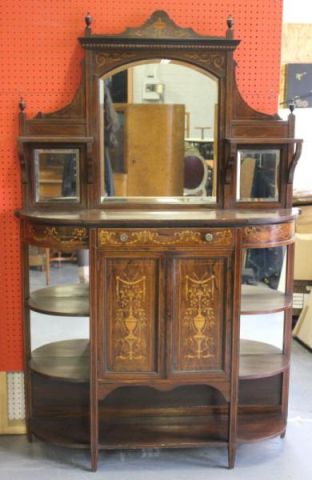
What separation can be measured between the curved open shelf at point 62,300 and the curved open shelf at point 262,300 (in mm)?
776

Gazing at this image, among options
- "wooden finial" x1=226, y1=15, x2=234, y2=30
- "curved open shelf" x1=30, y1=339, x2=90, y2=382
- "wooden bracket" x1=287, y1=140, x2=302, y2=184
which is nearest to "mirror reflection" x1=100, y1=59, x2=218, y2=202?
"wooden finial" x1=226, y1=15, x2=234, y2=30

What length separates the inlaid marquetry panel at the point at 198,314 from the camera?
9.10ft

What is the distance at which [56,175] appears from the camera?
3.08m

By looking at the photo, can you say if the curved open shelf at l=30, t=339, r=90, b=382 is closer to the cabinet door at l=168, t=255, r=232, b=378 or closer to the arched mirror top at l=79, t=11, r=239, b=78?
the cabinet door at l=168, t=255, r=232, b=378

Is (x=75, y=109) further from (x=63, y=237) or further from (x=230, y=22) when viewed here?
(x=230, y=22)

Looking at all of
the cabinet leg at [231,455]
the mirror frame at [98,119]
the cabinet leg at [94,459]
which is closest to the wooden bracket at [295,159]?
the mirror frame at [98,119]

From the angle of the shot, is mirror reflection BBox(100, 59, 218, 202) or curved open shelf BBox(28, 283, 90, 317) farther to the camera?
mirror reflection BBox(100, 59, 218, 202)

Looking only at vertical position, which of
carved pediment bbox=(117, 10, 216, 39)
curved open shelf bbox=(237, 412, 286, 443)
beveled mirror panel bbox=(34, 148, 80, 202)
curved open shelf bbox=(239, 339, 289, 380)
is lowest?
curved open shelf bbox=(237, 412, 286, 443)

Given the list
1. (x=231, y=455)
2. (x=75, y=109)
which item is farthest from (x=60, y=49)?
(x=231, y=455)

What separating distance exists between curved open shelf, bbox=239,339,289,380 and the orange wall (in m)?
1.22

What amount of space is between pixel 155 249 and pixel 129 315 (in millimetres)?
A: 326

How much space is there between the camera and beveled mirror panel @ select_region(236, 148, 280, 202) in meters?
3.13

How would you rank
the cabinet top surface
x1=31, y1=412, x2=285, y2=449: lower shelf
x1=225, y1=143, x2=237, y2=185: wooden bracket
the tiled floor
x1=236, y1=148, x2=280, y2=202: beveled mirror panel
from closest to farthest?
the cabinet top surface → the tiled floor → x1=31, y1=412, x2=285, y2=449: lower shelf → x1=225, y1=143, x2=237, y2=185: wooden bracket → x1=236, y1=148, x2=280, y2=202: beveled mirror panel

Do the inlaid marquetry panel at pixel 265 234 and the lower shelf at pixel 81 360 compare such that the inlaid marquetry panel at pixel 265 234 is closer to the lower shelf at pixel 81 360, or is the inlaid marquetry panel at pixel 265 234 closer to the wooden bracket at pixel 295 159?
the wooden bracket at pixel 295 159
